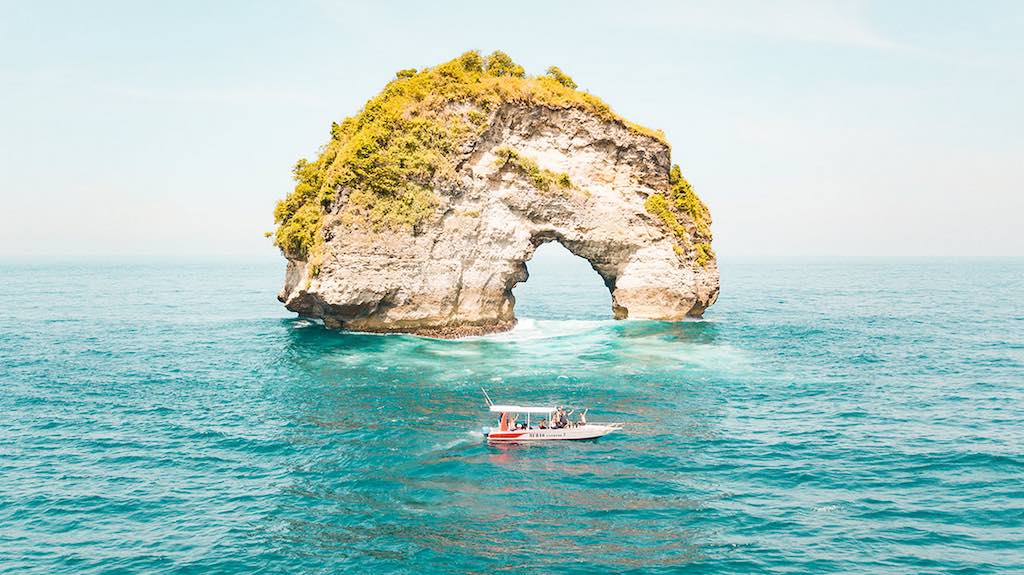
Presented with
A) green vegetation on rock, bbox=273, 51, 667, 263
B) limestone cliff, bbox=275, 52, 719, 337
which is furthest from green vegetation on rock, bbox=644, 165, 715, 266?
green vegetation on rock, bbox=273, 51, 667, 263

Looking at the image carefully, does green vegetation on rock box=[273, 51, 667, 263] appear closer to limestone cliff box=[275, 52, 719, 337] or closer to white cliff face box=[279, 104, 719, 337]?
limestone cliff box=[275, 52, 719, 337]

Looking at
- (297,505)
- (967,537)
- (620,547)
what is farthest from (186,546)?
(967,537)

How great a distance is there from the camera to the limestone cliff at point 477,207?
5675 centimetres

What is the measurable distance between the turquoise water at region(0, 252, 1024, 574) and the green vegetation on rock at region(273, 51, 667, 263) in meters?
11.1

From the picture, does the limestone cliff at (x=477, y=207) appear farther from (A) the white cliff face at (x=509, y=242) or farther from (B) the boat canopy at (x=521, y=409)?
(B) the boat canopy at (x=521, y=409)

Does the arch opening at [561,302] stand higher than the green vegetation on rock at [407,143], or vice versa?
the green vegetation on rock at [407,143]

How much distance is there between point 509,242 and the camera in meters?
62.2

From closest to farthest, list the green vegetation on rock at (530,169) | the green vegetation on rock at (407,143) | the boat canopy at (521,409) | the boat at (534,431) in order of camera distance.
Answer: the boat canopy at (521,409), the boat at (534,431), the green vegetation on rock at (407,143), the green vegetation on rock at (530,169)

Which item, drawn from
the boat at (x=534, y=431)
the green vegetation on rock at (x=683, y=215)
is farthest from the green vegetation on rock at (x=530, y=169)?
the boat at (x=534, y=431)

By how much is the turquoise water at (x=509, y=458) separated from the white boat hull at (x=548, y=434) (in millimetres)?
899

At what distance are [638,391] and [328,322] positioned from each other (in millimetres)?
32818

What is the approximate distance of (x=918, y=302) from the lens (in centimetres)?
10100

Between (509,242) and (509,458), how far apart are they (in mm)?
32311

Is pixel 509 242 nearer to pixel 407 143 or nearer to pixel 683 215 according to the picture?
pixel 407 143
